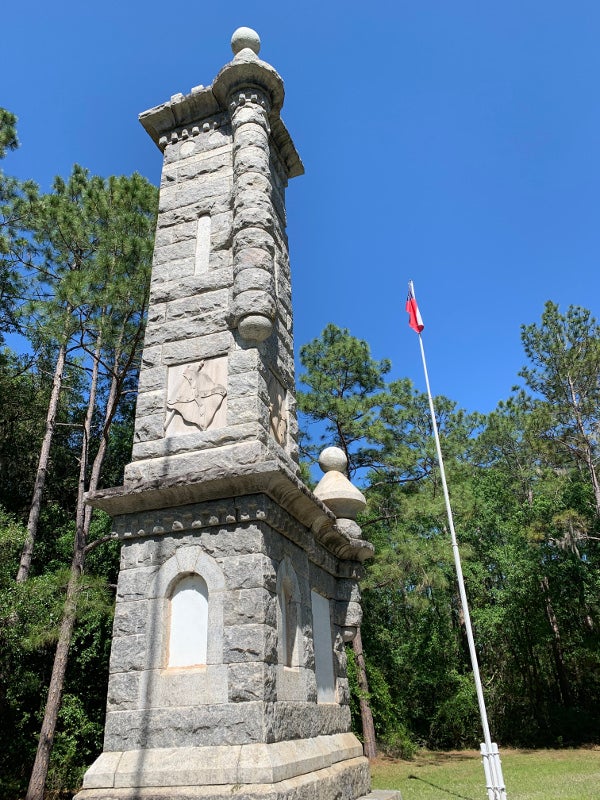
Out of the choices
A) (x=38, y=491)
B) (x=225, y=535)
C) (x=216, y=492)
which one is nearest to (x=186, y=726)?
(x=225, y=535)

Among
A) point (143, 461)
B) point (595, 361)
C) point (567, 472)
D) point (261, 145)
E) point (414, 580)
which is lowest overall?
point (143, 461)

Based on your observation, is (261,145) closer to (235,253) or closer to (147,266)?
(235,253)

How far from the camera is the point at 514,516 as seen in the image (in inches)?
873

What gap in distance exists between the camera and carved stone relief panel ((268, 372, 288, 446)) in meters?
5.66

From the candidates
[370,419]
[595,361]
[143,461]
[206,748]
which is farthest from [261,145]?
[595,361]

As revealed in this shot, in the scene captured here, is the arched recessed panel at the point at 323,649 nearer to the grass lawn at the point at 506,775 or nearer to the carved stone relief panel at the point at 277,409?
the carved stone relief panel at the point at 277,409

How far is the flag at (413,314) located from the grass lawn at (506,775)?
8787 millimetres

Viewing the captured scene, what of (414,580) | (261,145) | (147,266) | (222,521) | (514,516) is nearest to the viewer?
(222,521)

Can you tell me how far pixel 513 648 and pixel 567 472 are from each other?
24.1 ft

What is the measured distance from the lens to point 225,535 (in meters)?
4.54

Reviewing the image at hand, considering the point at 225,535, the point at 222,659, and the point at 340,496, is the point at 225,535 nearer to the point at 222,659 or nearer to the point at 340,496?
the point at 222,659

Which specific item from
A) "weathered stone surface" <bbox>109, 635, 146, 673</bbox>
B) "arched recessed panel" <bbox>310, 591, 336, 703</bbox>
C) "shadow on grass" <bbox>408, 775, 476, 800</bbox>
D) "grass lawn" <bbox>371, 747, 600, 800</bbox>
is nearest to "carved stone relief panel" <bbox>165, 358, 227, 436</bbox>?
"weathered stone surface" <bbox>109, 635, 146, 673</bbox>

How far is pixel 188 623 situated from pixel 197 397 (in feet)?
6.37

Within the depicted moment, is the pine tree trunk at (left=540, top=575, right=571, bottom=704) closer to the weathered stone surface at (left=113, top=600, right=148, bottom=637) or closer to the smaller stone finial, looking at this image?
the smaller stone finial
